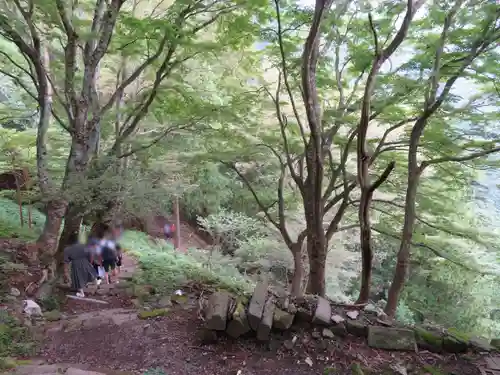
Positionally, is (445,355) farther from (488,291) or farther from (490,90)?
(488,291)

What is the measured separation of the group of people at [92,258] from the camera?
6.36 metres

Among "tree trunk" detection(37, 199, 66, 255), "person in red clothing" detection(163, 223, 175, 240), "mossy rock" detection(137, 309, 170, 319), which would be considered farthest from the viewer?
"person in red clothing" detection(163, 223, 175, 240)

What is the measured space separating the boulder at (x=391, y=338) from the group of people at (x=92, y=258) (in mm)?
4914

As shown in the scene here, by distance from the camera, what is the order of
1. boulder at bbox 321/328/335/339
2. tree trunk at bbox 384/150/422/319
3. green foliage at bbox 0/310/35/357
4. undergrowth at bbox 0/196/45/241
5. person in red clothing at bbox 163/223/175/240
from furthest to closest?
person in red clothing at bbox 163/223/175/240, undergrowth at bbox 0/196/45/241, tree trunk at bbox 384/150/422/319, green foliage at bbox 0/310/35/357, boulder at bbox 321/328/335/339

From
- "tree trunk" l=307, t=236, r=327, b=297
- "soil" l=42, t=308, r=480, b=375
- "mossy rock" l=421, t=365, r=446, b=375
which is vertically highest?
"tree trunk" l=307, t=236, r=327, b=297

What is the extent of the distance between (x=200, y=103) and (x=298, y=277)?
4.51 m

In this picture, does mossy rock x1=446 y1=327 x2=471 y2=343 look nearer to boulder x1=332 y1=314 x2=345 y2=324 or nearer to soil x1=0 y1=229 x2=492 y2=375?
soil x1=0 y1=229 x2=492 y2=375

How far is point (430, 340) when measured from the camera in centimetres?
404

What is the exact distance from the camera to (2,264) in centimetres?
612

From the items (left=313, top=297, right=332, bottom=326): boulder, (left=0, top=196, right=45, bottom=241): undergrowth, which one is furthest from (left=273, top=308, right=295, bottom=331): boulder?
(left=0, top=196, right=45, bottom=241): undergrowth

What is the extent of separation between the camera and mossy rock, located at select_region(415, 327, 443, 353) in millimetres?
4008

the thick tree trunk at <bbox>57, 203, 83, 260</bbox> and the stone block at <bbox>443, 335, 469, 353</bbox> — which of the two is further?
the thick tree trunk at <bbox>57, 203, 83, 260</bbox>

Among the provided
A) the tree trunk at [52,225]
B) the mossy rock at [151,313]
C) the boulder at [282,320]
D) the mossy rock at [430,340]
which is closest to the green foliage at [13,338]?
the mossy rock at [151,313]

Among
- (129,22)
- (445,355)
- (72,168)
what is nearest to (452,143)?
(445,355)
